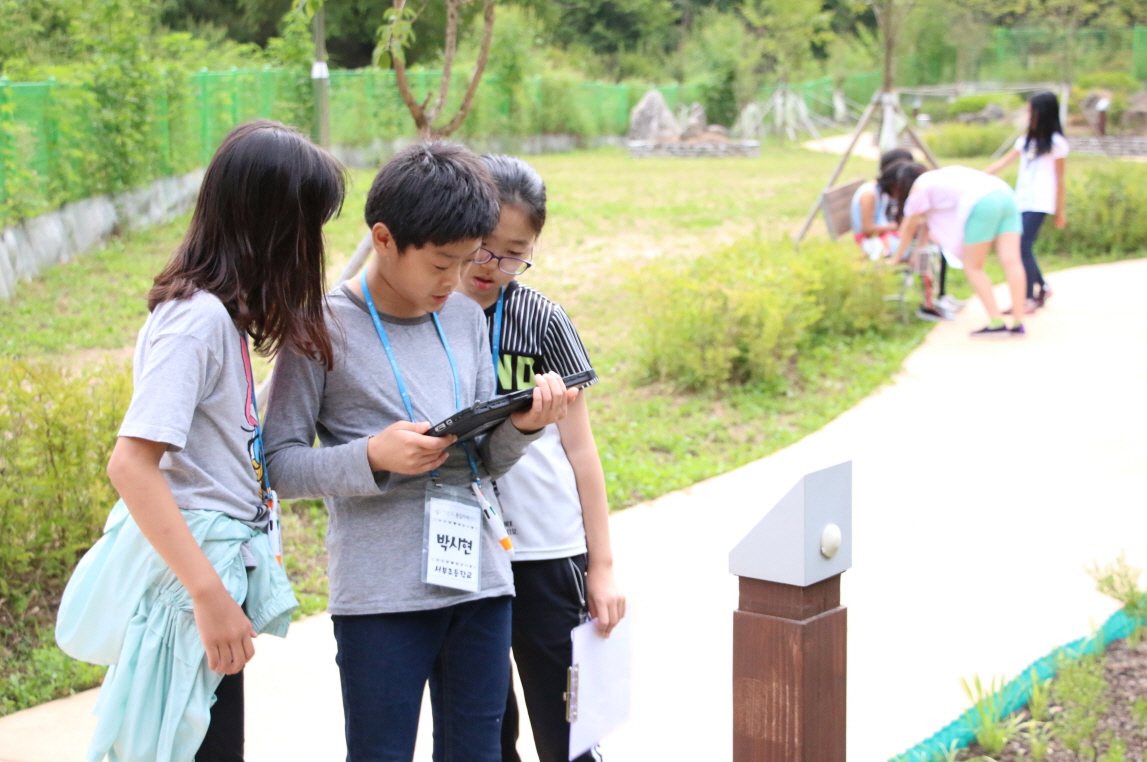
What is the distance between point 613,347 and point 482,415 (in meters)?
6.06

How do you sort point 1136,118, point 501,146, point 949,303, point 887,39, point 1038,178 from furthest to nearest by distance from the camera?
point 1136,118 → point 501,146 → point 887,39 → point 949,303 → point 1038,178

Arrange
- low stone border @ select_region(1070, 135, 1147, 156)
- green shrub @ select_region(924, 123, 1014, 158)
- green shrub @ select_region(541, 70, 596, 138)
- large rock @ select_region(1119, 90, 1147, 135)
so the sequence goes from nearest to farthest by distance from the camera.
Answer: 1. green shrub @ select_region(924, 123, 1014, 158)
2. low stone border @ select_region(1070, 135, 1147, 156)
3. large rock @ select_region(1119, 90, 1147, 135)
4. green shrub @ select_region(541, 70, 596, 138)

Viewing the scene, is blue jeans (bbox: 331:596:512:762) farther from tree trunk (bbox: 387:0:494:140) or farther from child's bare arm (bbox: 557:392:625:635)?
tree trunk (bbox: 387:0:494:140)

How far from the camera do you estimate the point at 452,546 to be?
6.21 ft

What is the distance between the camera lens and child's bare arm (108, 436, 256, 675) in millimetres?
1660

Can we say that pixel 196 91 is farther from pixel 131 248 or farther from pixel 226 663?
pixel 226 663

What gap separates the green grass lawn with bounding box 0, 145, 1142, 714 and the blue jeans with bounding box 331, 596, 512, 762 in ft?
2.71

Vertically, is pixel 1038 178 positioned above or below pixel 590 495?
above

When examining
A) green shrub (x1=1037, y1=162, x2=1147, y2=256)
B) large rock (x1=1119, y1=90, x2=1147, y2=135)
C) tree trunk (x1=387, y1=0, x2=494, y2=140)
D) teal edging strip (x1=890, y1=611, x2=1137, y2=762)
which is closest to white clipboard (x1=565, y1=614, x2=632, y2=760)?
teal edging strip (x1=890, y1=611, x2=1137, y2=762)

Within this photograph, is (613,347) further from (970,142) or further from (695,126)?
(695,126)

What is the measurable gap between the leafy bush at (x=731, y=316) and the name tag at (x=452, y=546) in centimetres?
479

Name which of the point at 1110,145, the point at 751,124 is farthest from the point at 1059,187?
the point at 751,124

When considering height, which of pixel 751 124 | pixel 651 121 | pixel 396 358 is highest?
pixel 651 121

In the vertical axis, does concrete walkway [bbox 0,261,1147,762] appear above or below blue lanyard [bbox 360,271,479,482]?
below
